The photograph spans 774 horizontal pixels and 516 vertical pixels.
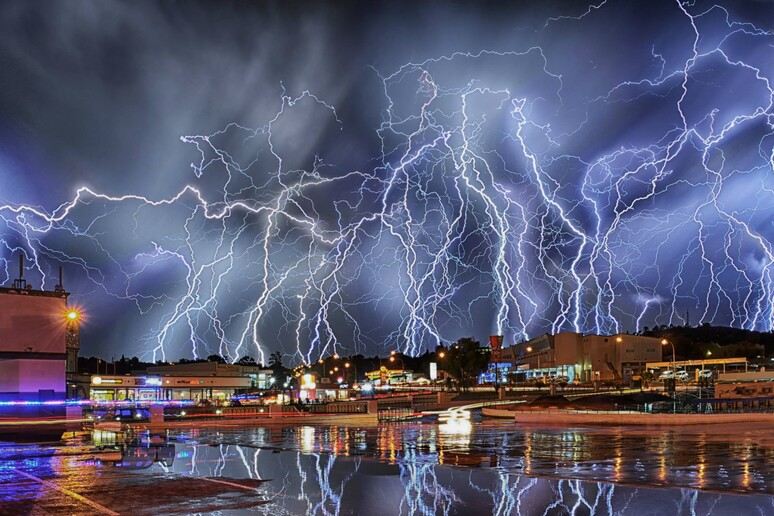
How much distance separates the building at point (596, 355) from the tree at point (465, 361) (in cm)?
1789

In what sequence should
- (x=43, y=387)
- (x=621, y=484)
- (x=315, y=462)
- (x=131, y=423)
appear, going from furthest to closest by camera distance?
(x=43, y=387) < (x=131, y=423) < (x=315, y=462) < (x=621, y=484)

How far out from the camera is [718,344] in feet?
467

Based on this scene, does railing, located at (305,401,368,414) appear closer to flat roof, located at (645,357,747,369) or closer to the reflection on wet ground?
the reflection on wet ground

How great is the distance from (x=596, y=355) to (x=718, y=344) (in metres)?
49.6

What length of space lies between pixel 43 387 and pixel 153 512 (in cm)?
4551

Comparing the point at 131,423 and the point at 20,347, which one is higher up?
the point at 20,347

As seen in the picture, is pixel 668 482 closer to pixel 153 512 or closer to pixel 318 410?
pixel 153 512

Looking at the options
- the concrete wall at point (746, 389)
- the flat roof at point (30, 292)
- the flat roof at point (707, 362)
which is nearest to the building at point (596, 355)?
the flat roof at point (707, 362)

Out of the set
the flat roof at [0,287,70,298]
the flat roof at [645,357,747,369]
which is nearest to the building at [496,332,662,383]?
the flat roof at [645,357,747,369]

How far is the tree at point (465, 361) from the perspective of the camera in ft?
280

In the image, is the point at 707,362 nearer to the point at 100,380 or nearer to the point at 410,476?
the point at 100,380

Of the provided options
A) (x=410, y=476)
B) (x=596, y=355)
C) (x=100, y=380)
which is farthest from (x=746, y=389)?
(x=100, y=380)

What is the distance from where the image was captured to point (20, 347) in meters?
50.4

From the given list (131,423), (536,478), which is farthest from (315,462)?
(131,423)
